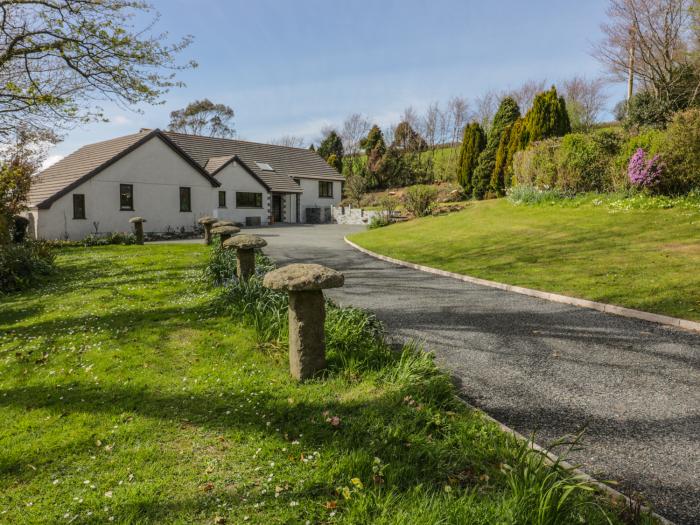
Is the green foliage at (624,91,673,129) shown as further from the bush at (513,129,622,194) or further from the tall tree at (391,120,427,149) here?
the tall tree at (391,120,427,149)

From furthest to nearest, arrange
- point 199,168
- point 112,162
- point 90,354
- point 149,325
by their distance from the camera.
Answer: point 199,168 < point 112,162 < point 149,325 < point 90,354

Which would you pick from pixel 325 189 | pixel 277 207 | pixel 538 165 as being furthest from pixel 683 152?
pixel 325 189

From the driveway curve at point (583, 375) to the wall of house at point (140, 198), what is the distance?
806 inches

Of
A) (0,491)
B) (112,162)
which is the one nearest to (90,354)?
(0,491)

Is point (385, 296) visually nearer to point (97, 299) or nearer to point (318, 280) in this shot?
point (318, 280)

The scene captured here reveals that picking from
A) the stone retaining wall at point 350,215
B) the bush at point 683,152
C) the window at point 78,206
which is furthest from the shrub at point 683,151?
the window at point 78,206

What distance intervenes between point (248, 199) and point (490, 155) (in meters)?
18.3

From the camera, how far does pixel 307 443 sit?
3.56m

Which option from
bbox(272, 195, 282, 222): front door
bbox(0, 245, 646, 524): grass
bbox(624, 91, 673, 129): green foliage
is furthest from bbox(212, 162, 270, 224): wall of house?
bbox(0, 245, 646, 524): grass

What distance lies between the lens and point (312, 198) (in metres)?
40.9

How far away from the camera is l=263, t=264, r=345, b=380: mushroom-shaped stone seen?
14.9 ft

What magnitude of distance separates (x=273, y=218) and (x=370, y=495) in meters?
35.1

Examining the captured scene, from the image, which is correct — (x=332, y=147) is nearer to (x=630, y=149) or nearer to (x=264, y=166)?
(x=264, y=166)

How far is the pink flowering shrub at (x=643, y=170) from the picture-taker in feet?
49.0
